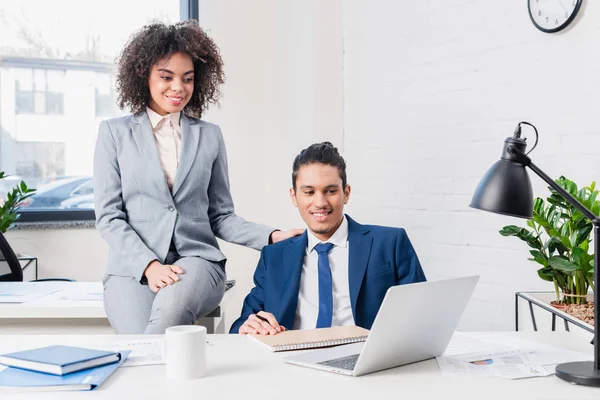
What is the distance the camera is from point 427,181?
10.8 ft

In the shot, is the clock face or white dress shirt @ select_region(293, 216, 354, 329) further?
the clock face

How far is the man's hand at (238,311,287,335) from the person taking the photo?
5.19ft

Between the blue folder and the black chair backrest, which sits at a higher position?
the blue folder

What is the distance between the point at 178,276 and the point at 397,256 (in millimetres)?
660

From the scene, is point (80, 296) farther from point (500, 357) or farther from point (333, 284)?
point (500, 357)

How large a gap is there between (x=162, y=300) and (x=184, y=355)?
0.91 meters

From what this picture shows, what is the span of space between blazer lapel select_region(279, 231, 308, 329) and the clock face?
132 centimetres

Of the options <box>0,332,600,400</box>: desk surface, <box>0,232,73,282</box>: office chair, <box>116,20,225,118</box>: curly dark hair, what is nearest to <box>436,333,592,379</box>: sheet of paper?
<box>0,332,600,400</box>: desk surface

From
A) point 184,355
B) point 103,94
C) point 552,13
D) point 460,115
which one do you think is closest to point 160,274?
point 184,355

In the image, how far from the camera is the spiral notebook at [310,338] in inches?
57.4

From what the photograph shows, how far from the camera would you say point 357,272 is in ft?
6.43

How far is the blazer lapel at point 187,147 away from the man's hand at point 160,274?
25 centimetres

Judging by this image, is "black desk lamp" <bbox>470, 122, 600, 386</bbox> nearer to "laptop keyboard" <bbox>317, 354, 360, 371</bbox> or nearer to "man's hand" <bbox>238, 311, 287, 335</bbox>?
"laptop keyboard" <bbox>317, 354, 360, 371</bbox>

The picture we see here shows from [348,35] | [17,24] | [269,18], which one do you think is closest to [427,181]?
[348,35]
